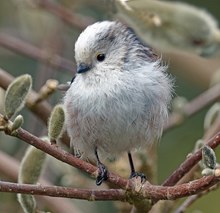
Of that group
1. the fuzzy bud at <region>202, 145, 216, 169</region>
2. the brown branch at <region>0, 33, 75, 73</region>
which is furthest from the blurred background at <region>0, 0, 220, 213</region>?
the fuzzy bud at <region>202, 145, 216, 169</region>

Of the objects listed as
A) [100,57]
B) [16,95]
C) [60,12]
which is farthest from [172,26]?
[16,95]

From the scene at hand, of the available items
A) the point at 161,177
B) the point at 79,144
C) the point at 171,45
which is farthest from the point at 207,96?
the point at 161,177

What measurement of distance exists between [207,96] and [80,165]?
1105 millimetres

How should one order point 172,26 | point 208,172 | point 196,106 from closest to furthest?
1. point 208,172
2. point 172,26
3. point 196,106

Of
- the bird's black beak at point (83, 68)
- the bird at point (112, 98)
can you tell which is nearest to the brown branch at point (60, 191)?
the bird at point (112, 98)

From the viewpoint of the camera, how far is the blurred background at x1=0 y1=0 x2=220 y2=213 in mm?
2748

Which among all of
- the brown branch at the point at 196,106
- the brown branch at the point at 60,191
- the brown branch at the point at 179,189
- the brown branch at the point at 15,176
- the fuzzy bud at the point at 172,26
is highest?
the fuzzy bud at the point at 172,26

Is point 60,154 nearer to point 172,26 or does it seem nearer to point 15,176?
point 15,176

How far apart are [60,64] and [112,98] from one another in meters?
0.60

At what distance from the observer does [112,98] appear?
2264 mm

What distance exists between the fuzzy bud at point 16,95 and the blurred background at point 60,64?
673 millimetres

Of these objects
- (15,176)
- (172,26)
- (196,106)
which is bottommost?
(15,176)

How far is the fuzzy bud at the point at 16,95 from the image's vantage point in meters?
1.65

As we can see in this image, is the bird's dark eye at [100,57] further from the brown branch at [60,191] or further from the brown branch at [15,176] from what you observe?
the brown branch at [60,191]
